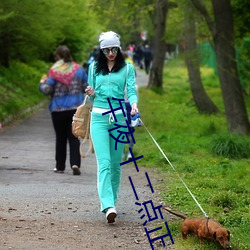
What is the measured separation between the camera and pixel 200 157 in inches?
526

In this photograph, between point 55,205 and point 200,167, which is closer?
point 55,205

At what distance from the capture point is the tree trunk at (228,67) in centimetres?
1622

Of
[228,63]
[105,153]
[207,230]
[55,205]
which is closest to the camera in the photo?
[207,230]

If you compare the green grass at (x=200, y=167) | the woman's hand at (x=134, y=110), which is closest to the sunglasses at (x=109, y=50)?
the woman's hand at (x=134, y=110)

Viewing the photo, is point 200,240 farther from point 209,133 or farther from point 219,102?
point 219,102


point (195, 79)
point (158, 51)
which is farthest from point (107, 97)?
point (158, 51)

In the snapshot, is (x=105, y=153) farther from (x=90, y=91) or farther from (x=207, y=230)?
(x=207, y=230)

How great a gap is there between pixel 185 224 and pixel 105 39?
2.10 m

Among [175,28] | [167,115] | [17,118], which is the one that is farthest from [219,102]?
[17,118]

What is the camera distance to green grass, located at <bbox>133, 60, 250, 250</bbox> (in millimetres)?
7469

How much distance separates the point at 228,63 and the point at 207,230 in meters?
10.6

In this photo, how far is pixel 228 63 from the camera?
54.0 feet

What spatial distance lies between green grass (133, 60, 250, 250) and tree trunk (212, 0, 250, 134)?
84 cm

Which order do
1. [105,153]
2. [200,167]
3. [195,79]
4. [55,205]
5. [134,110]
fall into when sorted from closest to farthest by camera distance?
[134,110] < [105,153] < [55,205] < [200,167] < [195,79]
